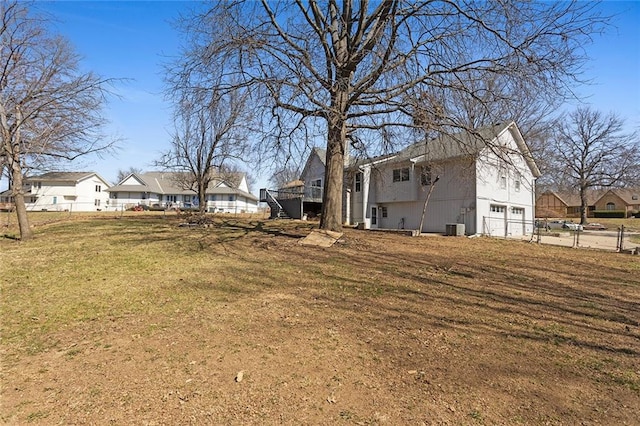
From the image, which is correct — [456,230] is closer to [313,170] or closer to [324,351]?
[313,170]

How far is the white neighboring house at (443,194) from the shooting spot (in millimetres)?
19781

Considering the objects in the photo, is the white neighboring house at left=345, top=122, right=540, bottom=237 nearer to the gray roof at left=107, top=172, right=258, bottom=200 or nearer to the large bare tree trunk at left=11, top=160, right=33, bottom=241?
the large bare tree trunk at left=11, top=160, right=33, bottom=241

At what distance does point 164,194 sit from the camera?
2237 inches

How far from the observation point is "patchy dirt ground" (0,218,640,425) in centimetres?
263

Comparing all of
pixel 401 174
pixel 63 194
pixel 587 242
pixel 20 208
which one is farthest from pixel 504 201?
pixel 63 194

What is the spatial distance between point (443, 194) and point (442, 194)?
2.6 inches

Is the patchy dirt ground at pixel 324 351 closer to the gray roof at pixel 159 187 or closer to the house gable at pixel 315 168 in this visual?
the house gable at pixel 315 168

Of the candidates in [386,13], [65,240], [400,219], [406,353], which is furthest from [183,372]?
[400,219]

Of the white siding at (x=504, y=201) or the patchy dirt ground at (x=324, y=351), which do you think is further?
the white siding at (x=504, y=201)

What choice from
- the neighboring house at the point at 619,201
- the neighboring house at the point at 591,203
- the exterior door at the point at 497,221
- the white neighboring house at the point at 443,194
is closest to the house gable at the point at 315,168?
the white neighboring house at the point at 443,194

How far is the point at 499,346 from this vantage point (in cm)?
379

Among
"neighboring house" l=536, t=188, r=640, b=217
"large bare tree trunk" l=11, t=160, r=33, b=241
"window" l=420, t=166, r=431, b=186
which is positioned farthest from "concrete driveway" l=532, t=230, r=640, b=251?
"neighboring house" l=536, t=188, r=640, b=217

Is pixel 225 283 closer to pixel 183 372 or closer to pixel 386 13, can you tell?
pixel 183 372

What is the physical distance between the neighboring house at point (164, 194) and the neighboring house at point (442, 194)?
30799mm
